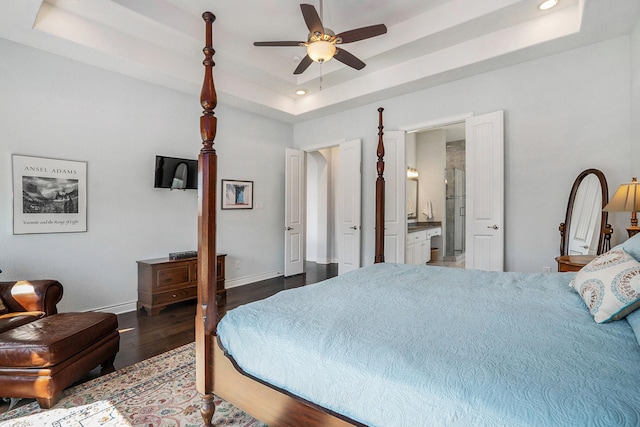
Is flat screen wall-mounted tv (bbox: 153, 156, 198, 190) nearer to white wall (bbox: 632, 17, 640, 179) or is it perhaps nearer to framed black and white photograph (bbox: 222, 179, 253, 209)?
framed black and white photograph (bbox: 222, 179, 253, 209)

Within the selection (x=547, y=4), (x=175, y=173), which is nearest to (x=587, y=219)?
(x=547, y=4)

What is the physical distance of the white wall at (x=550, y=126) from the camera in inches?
122

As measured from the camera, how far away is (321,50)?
2.76 meters

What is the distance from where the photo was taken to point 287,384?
130cm

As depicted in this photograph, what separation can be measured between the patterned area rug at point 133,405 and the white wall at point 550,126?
3.32 metres

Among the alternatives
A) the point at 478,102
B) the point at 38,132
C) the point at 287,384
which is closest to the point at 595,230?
the point at 478,102

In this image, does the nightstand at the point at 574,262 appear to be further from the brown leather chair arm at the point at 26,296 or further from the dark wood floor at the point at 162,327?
the brown leather chair arm at the point at 26,296

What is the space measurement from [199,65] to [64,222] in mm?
2349

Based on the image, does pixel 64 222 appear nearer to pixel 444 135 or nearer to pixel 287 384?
pixel 287 384

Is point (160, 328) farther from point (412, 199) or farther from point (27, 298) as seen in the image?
point (412, 199)

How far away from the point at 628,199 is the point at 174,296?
4416 mm

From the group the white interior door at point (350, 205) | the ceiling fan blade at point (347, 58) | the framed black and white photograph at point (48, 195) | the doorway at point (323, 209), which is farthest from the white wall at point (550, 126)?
the framed black and white photograph at point (48, 195)

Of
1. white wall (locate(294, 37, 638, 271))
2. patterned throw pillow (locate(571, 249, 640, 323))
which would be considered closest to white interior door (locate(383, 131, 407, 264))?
white wall (locate(294, 37, 638, 271))

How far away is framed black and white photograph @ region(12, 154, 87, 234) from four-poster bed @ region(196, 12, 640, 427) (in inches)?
102
